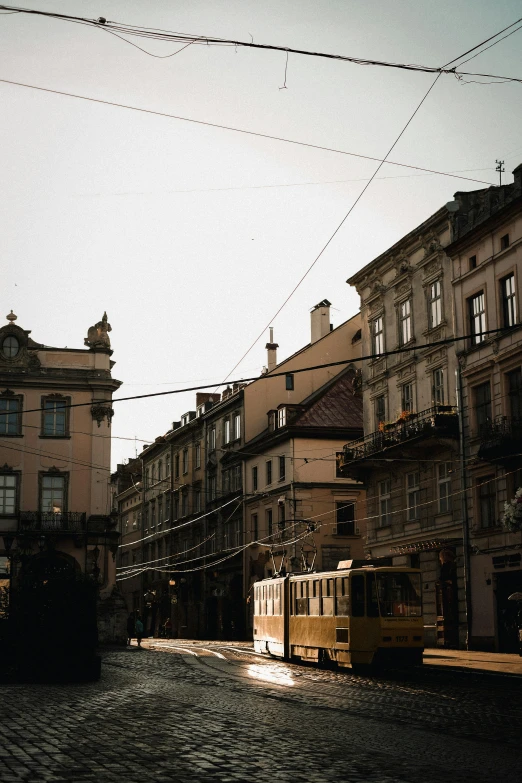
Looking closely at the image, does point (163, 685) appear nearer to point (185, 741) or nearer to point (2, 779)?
point (185, 741)

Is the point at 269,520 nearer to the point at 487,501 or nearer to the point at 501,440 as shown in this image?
the point at 487,501

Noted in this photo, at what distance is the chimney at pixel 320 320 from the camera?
63.1m

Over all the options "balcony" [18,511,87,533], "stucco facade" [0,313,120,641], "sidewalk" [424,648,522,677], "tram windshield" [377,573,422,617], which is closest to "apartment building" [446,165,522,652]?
"sidewalk" [424,648,522,677]

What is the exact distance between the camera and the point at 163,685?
867 inches

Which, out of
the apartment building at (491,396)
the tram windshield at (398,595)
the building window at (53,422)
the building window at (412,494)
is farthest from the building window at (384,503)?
the building window at (53,422)

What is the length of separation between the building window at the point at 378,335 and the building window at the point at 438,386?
489 centimetres

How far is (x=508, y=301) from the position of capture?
3397 cm

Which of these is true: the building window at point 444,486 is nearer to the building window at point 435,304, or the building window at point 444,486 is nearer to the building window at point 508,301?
the building window at point 435,304

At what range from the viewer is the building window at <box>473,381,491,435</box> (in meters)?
34.9

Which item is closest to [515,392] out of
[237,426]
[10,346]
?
[10,346]

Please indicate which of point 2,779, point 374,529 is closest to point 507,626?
point 374,529

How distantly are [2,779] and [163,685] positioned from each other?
13.0m

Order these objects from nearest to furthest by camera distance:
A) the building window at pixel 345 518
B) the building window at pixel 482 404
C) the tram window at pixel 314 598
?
the tram window at pixel 314 598 < the building window at pixel 482 404 < the building window at pixel 345 518

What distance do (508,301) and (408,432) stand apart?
6525 mm
